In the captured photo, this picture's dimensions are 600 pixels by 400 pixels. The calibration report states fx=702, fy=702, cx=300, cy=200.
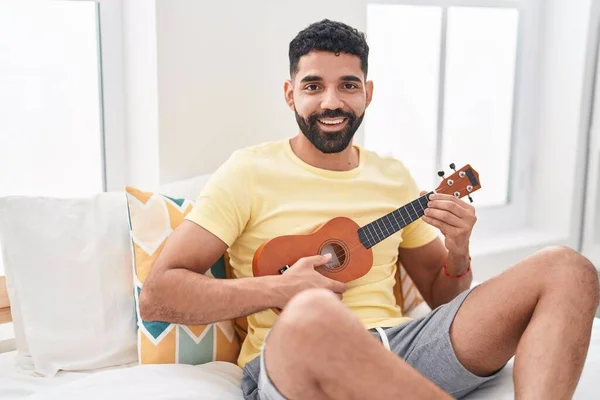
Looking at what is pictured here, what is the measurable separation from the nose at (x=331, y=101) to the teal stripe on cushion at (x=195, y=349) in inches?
21.5

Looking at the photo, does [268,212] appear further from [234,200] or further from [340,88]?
[340,88]

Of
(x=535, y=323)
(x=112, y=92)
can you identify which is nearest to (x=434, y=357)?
(x=535, y=323)

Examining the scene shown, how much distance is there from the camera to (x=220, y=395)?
1.30 meters

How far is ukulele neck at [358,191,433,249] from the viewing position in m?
1.51

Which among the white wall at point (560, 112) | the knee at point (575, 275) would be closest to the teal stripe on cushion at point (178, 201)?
the knee at point (575, 275)

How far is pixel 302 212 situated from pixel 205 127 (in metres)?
0.49

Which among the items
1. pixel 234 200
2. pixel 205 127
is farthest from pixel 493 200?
pixel 234 200

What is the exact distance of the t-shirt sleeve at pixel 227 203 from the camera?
1440mm

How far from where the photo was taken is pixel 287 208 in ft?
4.99

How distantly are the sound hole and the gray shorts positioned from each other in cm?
18

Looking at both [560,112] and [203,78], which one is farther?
[560,112]

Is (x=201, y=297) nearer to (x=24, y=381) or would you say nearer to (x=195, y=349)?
(x=195, y=349)

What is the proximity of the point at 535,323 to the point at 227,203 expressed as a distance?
2.13 ft

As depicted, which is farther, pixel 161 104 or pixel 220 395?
pixel 161 104
